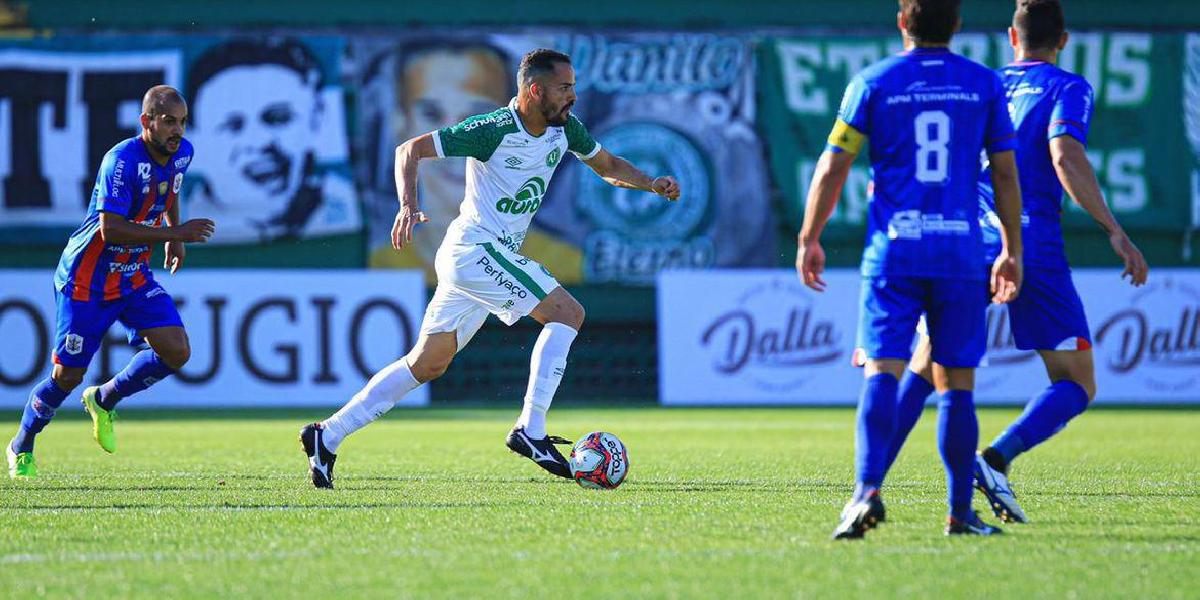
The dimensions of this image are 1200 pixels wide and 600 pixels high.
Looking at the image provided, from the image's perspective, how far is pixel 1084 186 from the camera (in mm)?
6219

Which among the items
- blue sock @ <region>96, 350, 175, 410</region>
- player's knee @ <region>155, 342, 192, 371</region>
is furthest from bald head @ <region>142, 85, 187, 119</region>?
blue sock @ <region>96, 350, 175, 410</region>

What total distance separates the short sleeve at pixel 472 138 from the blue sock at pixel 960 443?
9.72 feet

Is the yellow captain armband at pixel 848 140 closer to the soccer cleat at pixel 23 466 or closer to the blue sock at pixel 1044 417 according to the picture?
the blue sock at pixel 1044 417

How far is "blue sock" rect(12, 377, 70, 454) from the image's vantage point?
8359 mm

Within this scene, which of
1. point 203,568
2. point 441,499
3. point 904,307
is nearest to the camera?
point 203,568

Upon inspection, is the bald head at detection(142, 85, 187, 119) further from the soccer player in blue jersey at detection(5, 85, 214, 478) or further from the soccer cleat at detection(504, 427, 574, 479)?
the soccer cleat at detection(504, 427, 574, 479)

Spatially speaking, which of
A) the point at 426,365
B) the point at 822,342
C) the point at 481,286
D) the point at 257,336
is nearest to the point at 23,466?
the point at 426,365

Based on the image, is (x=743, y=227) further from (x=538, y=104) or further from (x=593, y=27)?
(x=538, y=104)

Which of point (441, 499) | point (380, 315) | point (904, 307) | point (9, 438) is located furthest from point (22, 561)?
point (380, 315)

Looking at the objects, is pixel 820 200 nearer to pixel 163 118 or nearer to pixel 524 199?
pixel 524 199

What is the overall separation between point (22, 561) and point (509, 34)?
1480 cm

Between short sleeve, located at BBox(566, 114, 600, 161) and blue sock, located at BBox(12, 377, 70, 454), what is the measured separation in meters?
3.01

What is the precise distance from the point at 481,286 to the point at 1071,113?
2.87m

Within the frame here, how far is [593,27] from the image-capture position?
64.8 ft
